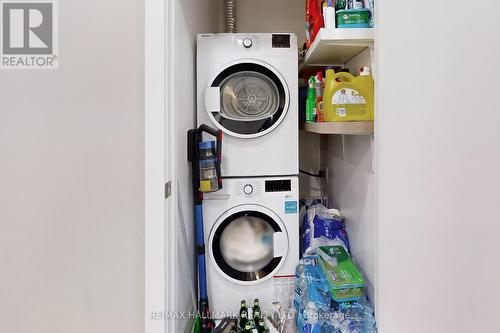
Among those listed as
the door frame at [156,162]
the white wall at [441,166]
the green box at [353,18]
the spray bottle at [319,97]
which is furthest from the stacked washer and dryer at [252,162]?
the white wall at [441,166]

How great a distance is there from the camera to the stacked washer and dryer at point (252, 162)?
5.67 feet

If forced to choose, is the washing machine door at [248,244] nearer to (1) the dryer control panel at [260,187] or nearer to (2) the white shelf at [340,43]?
(1) the dryer control panel at [260,187]

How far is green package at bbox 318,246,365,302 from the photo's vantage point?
1389 millimetres

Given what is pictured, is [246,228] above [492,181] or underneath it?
underneath

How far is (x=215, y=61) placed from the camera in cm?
173

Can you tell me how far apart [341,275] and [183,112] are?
1.12 metres

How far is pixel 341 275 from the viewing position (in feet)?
4.77
